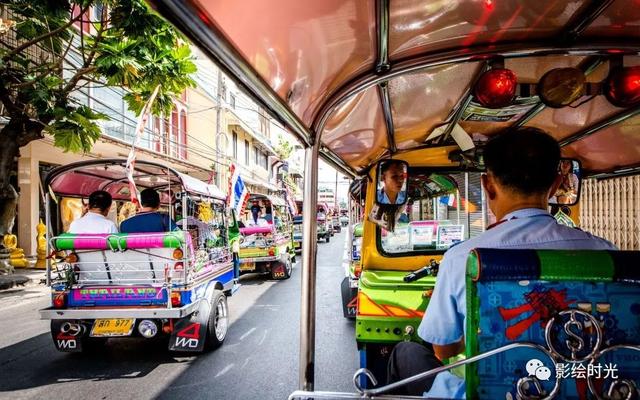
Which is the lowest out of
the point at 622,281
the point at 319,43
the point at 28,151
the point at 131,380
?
the point at 131,380

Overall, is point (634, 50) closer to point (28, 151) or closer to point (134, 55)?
point (134, 55)

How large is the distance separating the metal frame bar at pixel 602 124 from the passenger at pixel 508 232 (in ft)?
4.28

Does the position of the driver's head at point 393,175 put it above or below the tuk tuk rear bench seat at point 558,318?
above

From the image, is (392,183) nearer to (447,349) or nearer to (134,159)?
(447,349)

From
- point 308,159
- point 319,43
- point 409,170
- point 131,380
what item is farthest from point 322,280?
point 319,43

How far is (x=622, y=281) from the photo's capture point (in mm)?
1261

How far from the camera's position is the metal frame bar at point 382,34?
145cm

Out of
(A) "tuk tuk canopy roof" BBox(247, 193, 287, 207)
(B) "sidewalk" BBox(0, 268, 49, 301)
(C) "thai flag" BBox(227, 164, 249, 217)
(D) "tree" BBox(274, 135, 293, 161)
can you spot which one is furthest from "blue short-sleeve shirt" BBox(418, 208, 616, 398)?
(D) "tree" BBox(274, 135, 293, 161)

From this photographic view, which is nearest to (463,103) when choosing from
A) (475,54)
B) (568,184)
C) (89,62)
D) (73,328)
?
(475,54)

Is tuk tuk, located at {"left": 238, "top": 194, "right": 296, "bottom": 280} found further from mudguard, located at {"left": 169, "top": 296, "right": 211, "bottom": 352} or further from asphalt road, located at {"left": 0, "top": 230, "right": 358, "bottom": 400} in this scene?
mudguard, located at {"left": 169, "top": 296, "right": 211, "bottom": 352}

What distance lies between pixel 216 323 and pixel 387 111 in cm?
409

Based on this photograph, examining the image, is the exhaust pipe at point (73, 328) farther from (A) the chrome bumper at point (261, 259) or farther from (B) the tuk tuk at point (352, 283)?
(A) the chrome bumper at point (261, 259)

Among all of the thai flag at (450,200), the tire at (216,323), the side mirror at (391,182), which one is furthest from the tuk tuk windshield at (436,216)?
the tire at (216,323)

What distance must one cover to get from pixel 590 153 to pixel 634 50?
2.11m
